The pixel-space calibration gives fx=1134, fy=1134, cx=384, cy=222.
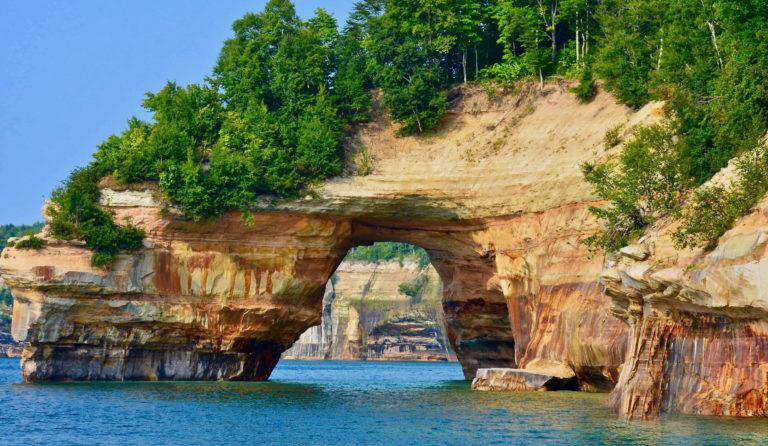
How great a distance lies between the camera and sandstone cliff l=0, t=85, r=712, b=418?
5231 centimetres

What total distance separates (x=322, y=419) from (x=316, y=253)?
21.2 m

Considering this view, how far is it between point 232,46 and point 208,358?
57.2ft

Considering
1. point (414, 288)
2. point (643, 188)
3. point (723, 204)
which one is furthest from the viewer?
point (414, 288)

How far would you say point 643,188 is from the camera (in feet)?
132

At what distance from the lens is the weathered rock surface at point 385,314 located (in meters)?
122

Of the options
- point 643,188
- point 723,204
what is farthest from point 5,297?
point 723,204

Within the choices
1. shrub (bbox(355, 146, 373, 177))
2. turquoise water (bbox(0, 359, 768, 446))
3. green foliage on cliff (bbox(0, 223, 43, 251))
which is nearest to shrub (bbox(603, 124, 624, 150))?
turquoise water (bbox(0, 359, 768, 446))

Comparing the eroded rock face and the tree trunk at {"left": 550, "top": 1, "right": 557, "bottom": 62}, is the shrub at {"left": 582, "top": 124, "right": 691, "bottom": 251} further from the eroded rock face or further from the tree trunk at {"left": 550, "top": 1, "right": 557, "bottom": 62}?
the tree trunk at {"left": 550, "top": 1, "right": 557, "bottom": 62}

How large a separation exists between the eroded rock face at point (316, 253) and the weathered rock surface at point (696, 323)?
46.7 feet

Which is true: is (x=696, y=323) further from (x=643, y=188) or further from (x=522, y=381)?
(x=522, y=381)

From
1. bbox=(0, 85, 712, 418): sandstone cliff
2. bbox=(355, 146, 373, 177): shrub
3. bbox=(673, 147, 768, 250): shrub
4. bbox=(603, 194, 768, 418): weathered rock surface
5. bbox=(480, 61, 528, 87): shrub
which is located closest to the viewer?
bbox=(603, 194, 768, 418): weathered rock surface

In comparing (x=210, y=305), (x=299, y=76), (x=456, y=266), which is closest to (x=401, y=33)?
(x=299, y=76)

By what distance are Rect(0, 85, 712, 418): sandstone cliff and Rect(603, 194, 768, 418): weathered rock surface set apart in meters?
14.1

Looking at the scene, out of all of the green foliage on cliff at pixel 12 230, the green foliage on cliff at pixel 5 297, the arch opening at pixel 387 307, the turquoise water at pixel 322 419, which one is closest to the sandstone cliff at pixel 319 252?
the turquoise water at pixel 322 419
